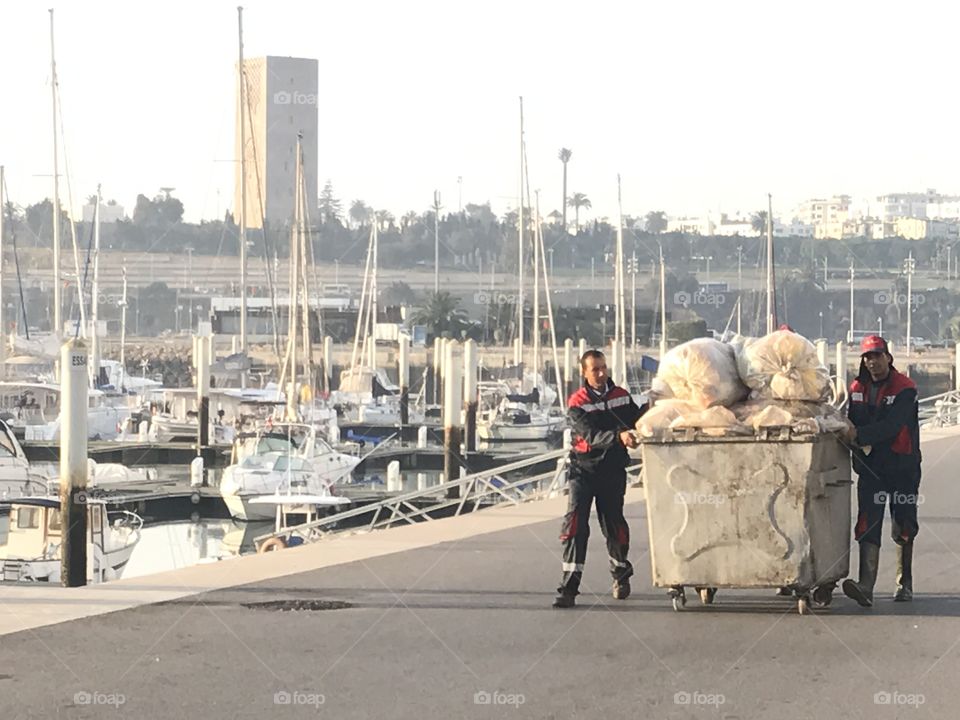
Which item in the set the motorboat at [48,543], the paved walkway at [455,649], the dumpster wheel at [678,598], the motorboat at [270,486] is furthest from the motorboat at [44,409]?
the dumpster wheel at [678,598]

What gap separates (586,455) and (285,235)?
602ft

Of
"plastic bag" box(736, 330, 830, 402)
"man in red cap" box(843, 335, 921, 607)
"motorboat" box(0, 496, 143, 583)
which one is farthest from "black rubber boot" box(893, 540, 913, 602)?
"motorboat" box(0, 496, 143, 583)

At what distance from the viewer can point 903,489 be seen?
1159 centimetres

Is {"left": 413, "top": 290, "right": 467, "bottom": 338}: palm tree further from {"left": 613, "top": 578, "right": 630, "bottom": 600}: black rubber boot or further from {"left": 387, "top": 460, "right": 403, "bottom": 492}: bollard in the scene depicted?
{"left": 613, "top": 578, "right": 630, "bottom": 600}: black rubber boot

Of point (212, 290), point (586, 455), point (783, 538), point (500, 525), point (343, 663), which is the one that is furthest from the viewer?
point (212, 290)

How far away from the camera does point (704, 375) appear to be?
1132 centimetres

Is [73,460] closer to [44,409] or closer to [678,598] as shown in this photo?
[678,598]

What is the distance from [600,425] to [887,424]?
183cm

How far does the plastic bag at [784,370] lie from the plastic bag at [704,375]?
0.11m

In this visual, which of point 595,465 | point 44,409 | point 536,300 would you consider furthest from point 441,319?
point 595,465

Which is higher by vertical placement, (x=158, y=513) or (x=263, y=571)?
(x=263, y=571)

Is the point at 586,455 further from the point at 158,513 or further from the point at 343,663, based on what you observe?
the point at 158,513

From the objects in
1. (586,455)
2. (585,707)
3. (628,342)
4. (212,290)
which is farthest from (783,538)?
(212,290)

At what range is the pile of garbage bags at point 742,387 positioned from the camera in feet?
36.9
